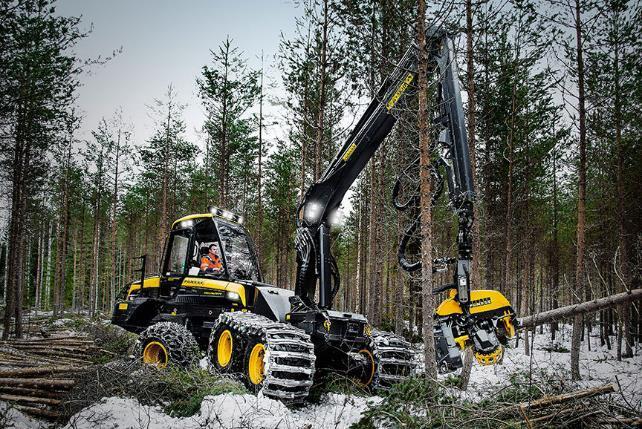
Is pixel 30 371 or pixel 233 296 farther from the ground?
pixel 233 296

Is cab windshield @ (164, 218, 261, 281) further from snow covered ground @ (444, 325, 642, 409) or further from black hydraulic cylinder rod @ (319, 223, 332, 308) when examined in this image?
snow covered ground @ (444, 325, 642, 409)

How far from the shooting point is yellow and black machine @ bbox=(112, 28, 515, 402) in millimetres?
4941

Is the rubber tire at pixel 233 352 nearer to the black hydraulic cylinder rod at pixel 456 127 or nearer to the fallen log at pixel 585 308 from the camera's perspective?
the black hydraulic cylinder rod at pixel 456 127

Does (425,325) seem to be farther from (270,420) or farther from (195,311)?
(195,311)

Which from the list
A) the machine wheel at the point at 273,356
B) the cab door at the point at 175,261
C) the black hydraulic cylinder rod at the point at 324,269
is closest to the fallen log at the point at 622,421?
the machine wheel at the point at 273,356

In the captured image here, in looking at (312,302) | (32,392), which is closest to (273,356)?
(312,302)

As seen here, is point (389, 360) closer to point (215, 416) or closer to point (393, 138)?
point (215, 416)

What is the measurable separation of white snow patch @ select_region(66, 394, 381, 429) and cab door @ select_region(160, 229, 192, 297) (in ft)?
11.0

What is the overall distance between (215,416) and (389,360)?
10.6 feet

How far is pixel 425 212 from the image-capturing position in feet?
20.9

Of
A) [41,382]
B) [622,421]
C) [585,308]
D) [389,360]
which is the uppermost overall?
[585,308]

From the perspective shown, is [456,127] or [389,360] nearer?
[456,127]

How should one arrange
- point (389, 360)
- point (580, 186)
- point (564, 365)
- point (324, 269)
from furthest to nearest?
point (580, 186) → point (564, 365) → point (389, 360) → point (324, 269)

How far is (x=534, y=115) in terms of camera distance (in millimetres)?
16297
